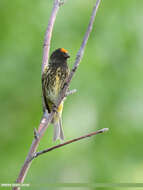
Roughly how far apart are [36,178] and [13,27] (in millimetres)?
1247

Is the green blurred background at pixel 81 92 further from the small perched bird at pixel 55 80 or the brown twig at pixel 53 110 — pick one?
the brown twig at pixel 53 110

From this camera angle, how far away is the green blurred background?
3.17 m

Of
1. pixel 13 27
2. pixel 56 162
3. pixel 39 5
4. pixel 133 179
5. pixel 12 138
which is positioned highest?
pixel 39 5

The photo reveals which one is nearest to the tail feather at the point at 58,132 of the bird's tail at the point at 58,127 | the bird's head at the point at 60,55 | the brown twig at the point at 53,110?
the bird's tail at the point at 58,127

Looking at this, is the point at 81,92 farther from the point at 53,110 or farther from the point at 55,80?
the point at 53,110

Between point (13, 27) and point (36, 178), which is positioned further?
point (13, 27)

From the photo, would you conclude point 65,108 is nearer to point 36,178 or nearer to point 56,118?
point 56,118

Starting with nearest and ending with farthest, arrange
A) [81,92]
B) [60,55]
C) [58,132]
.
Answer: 1. [58,132]
2. [60,55]
3. [81,92]

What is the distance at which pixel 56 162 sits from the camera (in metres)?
3.19

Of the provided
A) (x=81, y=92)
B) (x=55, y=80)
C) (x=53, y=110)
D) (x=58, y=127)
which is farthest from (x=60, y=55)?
(x=53, y=110)

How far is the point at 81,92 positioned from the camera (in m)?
3.40

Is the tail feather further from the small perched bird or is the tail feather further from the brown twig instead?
the brown twig

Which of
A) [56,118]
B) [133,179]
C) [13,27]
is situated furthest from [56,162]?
[13,27]

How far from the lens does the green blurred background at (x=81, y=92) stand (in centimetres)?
317
